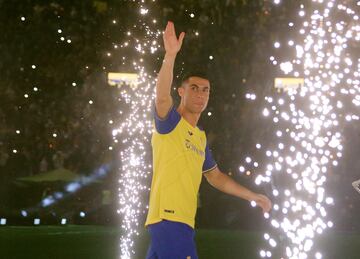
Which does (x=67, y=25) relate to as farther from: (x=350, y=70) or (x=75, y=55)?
(x=350, y=70)

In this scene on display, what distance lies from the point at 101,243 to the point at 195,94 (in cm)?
716


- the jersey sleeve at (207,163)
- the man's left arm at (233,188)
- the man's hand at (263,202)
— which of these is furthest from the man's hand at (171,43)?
the man's hand at (263,202)

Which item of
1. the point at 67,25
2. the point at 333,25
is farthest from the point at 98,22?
the point at 333,25

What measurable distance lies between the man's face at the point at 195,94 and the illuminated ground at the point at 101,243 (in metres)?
5.76

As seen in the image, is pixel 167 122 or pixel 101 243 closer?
pixel 167 122

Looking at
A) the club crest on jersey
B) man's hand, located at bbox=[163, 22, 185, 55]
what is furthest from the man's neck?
man's hand, located at bbox=[163, 22, 185, 55]

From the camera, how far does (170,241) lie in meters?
3.37

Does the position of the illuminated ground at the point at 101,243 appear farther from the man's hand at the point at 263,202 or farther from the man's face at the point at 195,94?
the man's face at the point at 195,94

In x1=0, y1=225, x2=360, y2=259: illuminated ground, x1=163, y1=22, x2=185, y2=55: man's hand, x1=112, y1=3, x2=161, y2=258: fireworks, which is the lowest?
x1=0, y1=225, x2=360, y2=259: illuminated ground

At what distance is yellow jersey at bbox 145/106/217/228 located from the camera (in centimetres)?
341

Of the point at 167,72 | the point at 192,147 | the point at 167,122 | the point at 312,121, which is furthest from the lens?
the point at 312,121

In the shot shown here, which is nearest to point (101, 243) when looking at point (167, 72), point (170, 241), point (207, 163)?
point (207, 163)

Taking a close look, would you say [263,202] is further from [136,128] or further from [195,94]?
[136,128]

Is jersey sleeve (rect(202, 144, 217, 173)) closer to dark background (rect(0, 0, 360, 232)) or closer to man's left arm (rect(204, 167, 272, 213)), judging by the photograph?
man's left arm (rect(204, 167, 272, 213))
